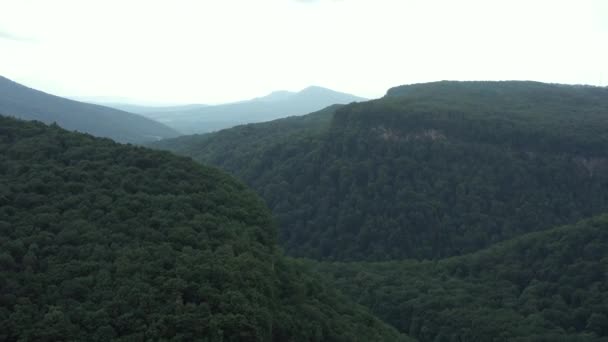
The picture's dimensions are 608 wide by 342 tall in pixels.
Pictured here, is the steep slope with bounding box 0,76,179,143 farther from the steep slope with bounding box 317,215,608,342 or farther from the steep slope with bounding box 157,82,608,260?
the steep slope with bounding box 317,215,608,342

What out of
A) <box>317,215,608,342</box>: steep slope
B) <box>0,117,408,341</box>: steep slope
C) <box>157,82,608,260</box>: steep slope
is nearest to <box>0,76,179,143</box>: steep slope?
<box>157,82,608,260</box>: steep slope

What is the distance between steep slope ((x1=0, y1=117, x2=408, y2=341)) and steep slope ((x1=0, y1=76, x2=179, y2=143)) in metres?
112

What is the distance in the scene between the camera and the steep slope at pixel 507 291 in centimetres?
3328

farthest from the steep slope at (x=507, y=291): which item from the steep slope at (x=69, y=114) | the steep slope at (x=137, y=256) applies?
the steep slope at (x=69, y=114)

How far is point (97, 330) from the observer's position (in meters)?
15.5

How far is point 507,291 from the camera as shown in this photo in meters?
38.0

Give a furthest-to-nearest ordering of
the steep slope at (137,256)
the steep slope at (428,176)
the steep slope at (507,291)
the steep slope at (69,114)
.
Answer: the steep slope at (69,114) → the steep slope at (428,176) → the steep slope at (507,291) → the steep slope at (137,256)

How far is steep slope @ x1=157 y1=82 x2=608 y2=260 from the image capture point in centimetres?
5969

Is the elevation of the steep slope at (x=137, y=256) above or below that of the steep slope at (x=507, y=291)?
above

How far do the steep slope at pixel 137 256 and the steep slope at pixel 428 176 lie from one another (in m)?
28.8

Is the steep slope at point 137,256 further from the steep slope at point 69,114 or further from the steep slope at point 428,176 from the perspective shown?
the steep slope at point 69,114

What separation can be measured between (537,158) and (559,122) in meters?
7.29

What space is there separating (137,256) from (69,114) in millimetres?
142248

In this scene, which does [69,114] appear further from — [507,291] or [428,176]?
[507,291]
